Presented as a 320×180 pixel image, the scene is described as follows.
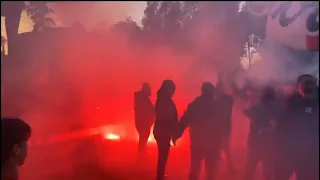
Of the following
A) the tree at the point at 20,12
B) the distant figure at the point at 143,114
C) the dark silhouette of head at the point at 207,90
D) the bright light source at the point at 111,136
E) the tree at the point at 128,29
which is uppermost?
the tree at the point at 20,12

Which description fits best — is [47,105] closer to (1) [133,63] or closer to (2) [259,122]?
(1) [133,63]

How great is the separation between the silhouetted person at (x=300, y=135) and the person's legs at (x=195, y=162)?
1.22ft

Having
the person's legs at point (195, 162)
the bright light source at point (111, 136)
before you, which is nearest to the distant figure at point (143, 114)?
the bright light source at point (111, 136)

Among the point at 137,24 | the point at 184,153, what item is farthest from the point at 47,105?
the point at 184,153

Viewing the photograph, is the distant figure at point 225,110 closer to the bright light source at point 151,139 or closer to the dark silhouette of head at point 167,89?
the dark silhouette of head at point 167,89

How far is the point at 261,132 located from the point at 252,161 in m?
0.14

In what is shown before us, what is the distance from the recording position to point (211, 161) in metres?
1.89

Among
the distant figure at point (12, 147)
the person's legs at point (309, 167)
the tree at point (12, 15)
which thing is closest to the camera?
the distant figure at point (12, 147)

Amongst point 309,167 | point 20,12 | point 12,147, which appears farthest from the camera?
point 309,167

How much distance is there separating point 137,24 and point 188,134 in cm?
56

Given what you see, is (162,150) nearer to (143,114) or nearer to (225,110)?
(143,114)

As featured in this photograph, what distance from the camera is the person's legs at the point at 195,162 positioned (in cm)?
187

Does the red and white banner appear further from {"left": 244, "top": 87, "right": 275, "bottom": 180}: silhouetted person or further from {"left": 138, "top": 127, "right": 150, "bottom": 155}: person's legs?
{"left": 138, "top": 127, "right": 150, "bottom": 155}: person's legs

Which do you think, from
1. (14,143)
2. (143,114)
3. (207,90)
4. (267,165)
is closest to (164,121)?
(143,114)
